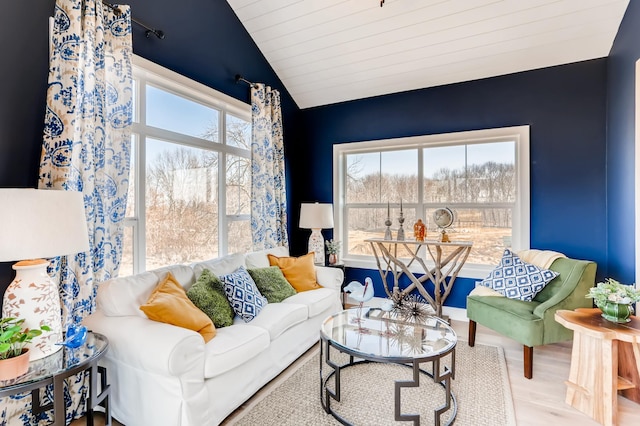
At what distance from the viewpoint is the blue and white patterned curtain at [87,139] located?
75.6 inches

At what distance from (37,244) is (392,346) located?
183 cm

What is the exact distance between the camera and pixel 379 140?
163 inches

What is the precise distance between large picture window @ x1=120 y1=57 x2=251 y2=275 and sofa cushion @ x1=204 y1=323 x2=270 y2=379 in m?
1.05

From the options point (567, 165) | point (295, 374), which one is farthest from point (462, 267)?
point (295, 374)

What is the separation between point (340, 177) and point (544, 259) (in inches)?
97.0

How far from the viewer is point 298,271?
10.5 ft

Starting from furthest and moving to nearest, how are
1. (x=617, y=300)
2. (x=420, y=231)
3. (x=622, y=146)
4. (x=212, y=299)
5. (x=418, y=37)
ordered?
(x=420, y=231), (x=418, y=37), (x=622, y=146), (x=212, y=299), (x=617, y=300)

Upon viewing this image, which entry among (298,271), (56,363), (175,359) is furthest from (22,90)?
(298,271)

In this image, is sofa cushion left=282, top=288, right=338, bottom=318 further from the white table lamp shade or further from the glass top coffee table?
the white table lamp shade

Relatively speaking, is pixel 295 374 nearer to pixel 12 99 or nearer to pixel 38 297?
pixel 38 297

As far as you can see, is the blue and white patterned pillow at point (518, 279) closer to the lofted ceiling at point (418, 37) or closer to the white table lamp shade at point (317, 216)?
the white table lamp shade at point (317, 216)

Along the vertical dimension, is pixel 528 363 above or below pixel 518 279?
below

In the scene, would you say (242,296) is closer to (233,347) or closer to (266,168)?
(233,347)

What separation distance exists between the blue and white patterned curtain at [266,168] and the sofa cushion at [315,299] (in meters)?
0.91
